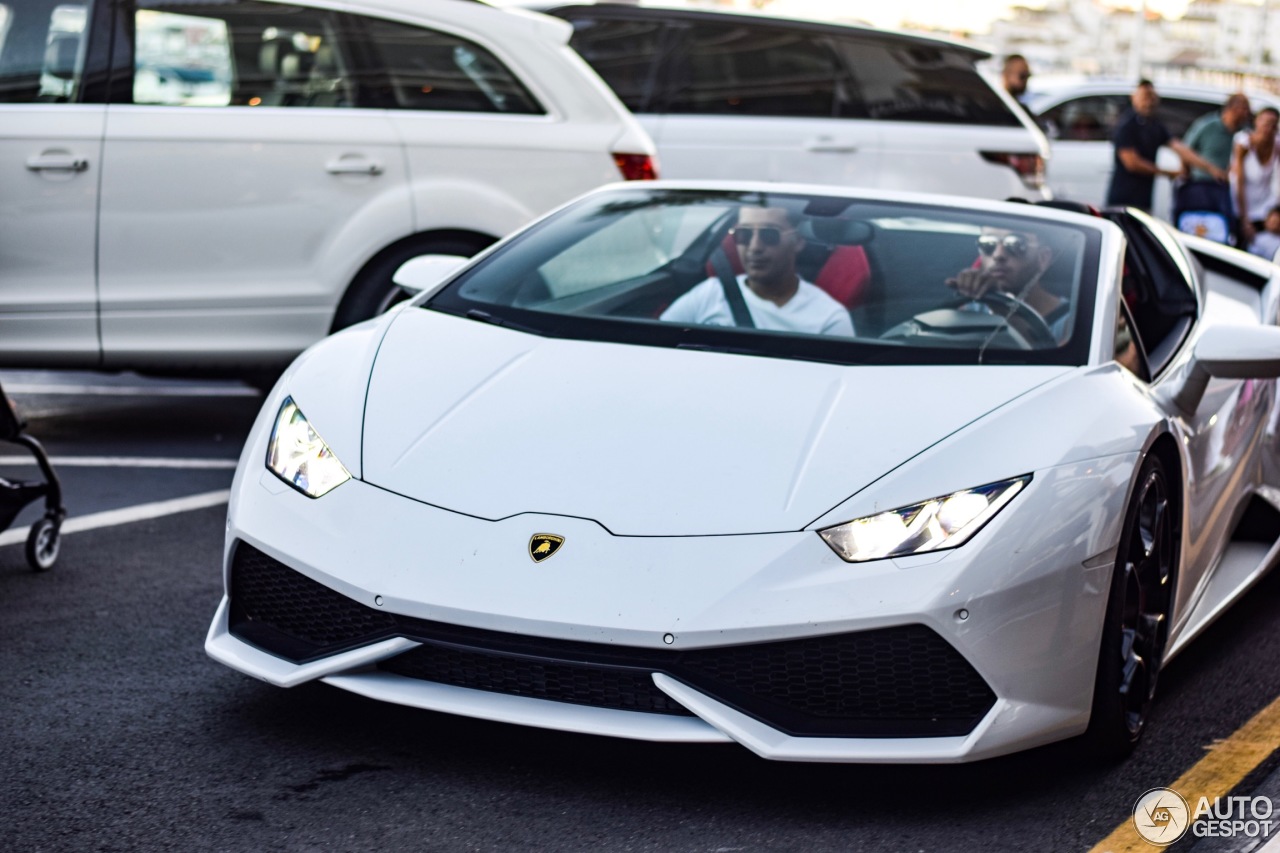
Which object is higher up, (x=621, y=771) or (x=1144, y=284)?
(x=1144, y=284)

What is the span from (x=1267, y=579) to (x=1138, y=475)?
6.88 feet

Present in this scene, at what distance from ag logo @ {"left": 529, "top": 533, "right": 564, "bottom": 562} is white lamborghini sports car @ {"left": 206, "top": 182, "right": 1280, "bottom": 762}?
2 cm

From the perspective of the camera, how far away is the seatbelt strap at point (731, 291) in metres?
4.38

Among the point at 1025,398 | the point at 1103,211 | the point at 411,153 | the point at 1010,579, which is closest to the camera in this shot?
the point at 1010,579

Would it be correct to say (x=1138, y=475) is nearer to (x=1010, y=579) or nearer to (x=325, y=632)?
(x=1010, y=579)

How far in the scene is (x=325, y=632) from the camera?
133 inches

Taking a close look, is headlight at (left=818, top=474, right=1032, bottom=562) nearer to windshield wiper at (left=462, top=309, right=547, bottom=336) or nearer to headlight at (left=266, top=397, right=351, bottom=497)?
headlight at (left=266, top=397, right=351, bottom=497)

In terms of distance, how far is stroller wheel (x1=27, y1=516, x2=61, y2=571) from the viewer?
479cm

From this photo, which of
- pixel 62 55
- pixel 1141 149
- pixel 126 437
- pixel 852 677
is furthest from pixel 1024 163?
pixel 852 677

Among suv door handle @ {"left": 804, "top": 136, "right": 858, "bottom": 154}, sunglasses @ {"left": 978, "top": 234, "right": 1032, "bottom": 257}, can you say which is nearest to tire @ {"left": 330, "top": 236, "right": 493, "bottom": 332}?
sunglasses @ {"left": 978, "top": 234, "right": 1032, "bottom": 257}

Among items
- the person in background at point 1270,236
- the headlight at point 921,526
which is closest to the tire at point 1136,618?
the headlight at point 921,526

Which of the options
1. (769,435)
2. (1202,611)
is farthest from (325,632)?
(1202,611)

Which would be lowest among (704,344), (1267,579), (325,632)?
(1267,579)

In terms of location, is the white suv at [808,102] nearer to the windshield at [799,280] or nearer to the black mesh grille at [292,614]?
the windshield at [799,280]
